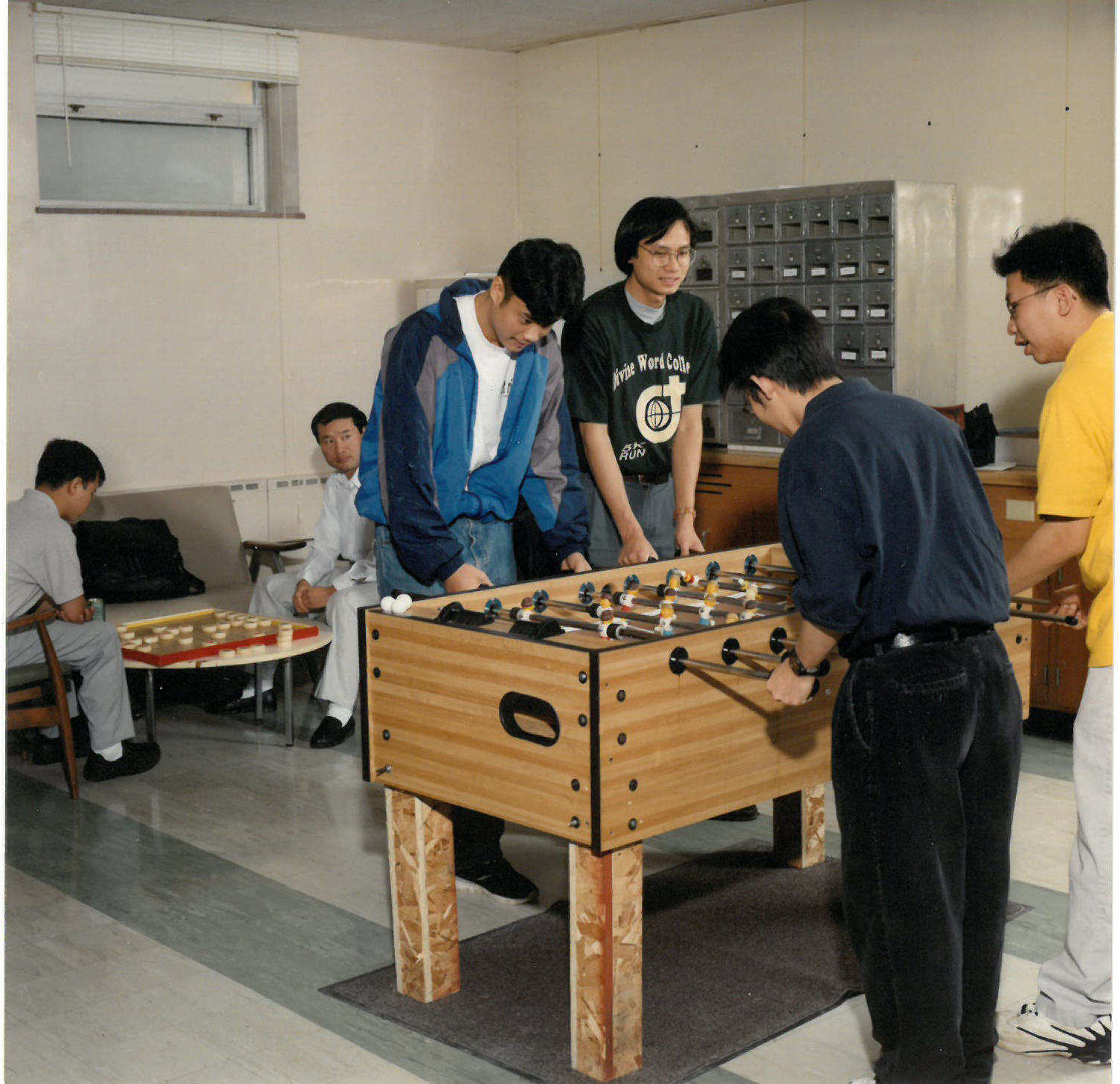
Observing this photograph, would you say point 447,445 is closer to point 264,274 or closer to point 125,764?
point 125,764

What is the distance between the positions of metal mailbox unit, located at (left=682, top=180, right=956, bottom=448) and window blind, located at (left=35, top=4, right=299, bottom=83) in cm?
246

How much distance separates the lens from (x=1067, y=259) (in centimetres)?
295

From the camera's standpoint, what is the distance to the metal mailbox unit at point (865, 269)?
6164 mm

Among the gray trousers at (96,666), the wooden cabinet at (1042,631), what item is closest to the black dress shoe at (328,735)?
the gray trousers at (96,666)

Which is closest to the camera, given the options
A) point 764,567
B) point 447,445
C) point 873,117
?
point 447,445

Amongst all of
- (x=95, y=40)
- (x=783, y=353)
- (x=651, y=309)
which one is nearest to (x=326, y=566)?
(x=651, y=309)

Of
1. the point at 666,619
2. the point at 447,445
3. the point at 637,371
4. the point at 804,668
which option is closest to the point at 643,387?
the point at 637,371

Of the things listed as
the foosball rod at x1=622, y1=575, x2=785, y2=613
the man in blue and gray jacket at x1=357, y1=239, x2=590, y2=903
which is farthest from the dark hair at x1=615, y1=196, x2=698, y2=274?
the foosball rod at x1=622, y1=575, x2=785, y2=613

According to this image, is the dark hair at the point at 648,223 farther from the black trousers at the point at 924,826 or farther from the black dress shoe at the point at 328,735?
the black dress shoe at the point at 328,735

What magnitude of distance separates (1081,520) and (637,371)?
6.19 feet

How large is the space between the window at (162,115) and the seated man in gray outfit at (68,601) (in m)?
2.02

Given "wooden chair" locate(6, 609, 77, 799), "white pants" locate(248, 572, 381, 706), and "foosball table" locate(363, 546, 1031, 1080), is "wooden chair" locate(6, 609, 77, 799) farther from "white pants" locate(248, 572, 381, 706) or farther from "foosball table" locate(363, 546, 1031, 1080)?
"foosball table" locate(363, 546, 1031, 1080)

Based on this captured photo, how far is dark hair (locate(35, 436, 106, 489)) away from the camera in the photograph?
5246 millimetres

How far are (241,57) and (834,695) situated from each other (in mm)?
5281
